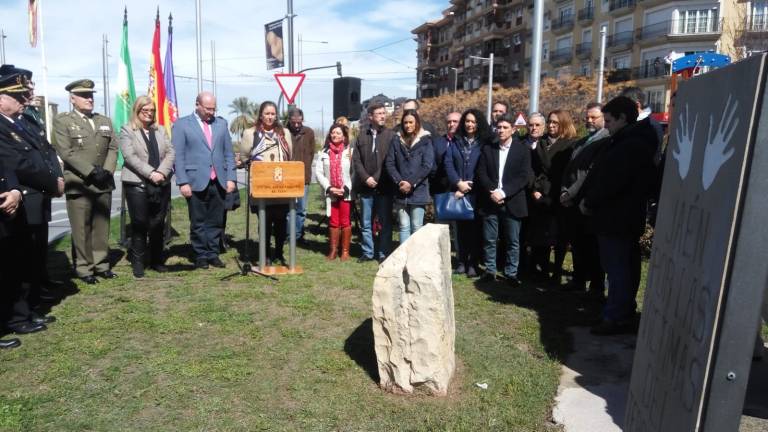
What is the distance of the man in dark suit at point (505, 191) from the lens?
6320 mm

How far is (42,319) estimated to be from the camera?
495 cm

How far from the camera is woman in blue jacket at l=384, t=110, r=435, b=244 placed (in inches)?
277

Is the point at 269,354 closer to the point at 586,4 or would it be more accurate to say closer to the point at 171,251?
the point at 171,251

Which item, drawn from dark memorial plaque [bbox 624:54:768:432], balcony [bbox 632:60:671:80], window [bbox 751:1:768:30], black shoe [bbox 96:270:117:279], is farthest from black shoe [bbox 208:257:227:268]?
balcony [bbox 632:60:671:80]

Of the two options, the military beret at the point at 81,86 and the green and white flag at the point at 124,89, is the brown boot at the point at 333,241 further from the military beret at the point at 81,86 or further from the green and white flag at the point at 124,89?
the green and white flag at the point at 124,89

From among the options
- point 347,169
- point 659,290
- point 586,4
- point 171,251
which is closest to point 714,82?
point 659,290

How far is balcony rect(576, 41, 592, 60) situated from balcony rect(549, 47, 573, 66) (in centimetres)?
124

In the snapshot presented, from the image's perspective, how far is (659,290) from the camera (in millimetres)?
1902

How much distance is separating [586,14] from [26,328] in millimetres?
54450

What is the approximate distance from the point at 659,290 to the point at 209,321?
416 cm

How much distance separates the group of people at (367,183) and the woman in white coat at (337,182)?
0.02 m

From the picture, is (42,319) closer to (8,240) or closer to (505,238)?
(8,240)

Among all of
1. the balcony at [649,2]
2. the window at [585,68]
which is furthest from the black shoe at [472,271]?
the window at [585,68]

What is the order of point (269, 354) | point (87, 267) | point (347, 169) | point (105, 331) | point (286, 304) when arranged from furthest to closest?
point (347, 169) → point (87, 267) → point (286, 304) → point (105, 331) → point (269, 354)
